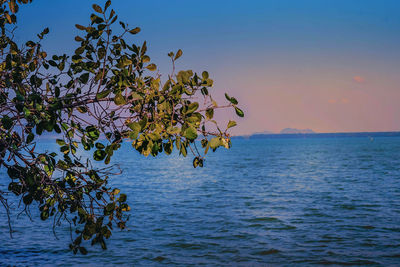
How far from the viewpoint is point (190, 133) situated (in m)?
3.91

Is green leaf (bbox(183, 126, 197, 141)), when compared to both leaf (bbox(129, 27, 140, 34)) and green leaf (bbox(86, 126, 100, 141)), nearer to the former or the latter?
green leaf (bbox(86, 126, 100, 141))

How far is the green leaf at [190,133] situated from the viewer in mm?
3879

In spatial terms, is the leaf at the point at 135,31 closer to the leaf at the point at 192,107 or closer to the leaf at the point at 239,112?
the leaf at the point at 192,107

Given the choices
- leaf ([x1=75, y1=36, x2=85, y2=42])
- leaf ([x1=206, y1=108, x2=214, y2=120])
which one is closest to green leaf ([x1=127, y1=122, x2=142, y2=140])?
leaf ([x1=206, y1=108, x2=214, y2=120])

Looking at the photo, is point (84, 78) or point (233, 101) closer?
point (233, 101)

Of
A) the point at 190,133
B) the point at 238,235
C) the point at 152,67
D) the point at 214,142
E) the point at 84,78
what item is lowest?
the point at 238,235

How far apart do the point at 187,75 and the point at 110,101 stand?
3.87ft

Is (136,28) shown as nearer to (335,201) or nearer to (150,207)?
(150,207)

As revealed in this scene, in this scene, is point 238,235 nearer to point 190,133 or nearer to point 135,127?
point 190,133

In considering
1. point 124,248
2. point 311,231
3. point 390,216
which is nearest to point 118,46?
point 124,248

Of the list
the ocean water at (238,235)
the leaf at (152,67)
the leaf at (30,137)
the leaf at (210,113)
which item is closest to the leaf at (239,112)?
the leaf at (210,113)

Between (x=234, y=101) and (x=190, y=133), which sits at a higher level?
(x=234, y=101)

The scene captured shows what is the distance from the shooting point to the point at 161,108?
14.3 ft

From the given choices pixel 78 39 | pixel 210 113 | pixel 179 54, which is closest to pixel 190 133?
pixel 210 113
